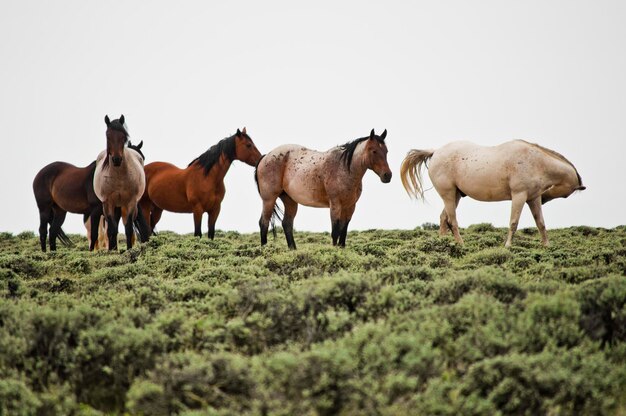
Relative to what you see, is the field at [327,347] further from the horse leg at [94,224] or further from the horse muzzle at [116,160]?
the horse leg at [94,224]

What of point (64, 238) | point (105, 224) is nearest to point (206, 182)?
point (105, 224)

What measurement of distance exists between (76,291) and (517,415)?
5880mm

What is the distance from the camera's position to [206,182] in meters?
15.2

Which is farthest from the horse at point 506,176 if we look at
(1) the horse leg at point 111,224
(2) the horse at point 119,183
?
(1) the horse leg at point 111,224

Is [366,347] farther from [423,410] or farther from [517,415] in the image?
[517,415]

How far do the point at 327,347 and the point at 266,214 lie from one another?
8.09m

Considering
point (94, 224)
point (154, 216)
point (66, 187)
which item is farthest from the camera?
point (154, 216)

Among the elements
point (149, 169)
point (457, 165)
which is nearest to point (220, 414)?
point (457, 165)

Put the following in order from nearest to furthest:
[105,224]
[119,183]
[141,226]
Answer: [119,183] < [141,226] < [105,224]

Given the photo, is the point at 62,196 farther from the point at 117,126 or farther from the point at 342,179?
the point at 342,179

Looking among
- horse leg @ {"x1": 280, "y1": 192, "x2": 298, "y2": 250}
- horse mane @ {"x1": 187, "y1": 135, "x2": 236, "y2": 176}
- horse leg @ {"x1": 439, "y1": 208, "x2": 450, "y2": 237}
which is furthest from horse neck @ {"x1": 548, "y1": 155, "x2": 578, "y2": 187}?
horse mane @ {"x1": 187, "y1": 135, "x2": 236, "y2": 176}

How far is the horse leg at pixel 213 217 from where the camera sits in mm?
14969

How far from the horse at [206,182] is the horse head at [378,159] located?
452cm

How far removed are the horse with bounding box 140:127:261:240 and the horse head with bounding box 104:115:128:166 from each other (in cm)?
377
